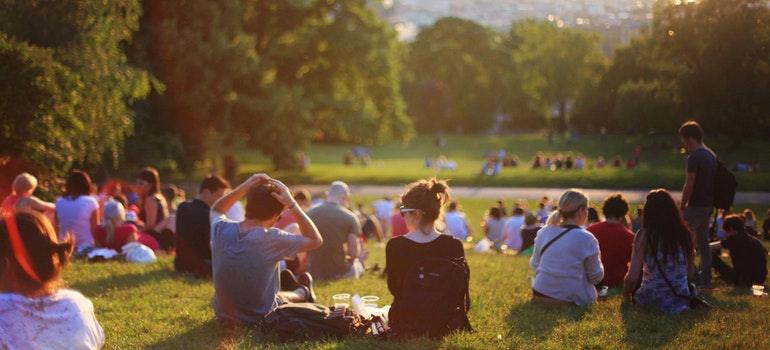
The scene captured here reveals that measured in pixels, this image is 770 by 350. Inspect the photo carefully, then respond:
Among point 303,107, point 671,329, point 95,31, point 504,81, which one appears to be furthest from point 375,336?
point 504,81

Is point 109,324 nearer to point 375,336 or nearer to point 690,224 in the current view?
point 375,336

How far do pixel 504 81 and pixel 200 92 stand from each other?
53883 millimetres

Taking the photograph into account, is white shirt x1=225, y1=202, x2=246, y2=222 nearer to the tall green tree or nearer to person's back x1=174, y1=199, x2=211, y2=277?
person's back x1=174, y1=199, x2=211, y2=277

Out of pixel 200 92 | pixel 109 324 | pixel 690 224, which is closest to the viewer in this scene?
pixel 109 324

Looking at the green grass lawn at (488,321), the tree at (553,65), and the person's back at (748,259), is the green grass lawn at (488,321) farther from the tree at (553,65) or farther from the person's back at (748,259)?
the tree at (553,65)

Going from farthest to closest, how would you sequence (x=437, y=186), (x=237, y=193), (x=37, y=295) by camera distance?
(x=237, y=193), (x=437, y=186), (x=37, y=295)

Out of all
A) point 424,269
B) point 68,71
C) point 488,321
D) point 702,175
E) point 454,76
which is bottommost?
point 488,321

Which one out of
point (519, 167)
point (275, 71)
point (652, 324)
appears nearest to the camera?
point (652, 324)

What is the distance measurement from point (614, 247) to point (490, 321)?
279 centimetres

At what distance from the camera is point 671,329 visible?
23.9 ft

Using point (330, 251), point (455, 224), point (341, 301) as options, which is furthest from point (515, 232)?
point (341, 301)

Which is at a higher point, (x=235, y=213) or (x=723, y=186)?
(x=723, y=186)

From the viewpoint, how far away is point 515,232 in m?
16.6

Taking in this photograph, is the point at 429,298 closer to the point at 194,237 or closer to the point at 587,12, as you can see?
the point at 194,237
